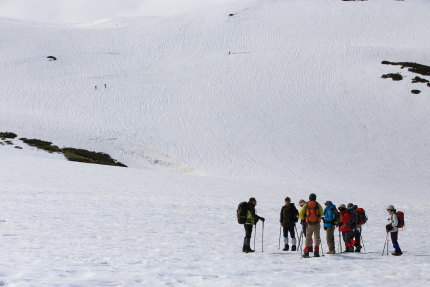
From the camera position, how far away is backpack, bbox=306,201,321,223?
1359cm

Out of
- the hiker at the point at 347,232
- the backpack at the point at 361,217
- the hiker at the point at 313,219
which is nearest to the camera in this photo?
the hiker at the point at 313,219

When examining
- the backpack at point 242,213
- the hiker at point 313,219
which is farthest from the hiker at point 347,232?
the backpack at point 242,213

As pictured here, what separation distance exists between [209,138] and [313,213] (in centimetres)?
3357

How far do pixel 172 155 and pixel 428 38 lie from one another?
166ft

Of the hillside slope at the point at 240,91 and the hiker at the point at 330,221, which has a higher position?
the hillside slope at the point at 240,91

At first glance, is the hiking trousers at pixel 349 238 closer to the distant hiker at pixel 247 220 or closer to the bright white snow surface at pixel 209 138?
the bright white snow surface at pixel 209 138

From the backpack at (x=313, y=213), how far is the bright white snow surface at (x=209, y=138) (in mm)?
973

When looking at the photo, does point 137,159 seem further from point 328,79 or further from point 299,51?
point 299,51

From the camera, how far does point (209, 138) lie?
46969mm

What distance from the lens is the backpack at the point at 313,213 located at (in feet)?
44.6

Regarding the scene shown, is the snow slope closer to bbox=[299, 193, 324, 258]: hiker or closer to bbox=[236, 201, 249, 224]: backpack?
bbox=[299, 193, 324, 258]: hiker

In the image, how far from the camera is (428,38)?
254 ft

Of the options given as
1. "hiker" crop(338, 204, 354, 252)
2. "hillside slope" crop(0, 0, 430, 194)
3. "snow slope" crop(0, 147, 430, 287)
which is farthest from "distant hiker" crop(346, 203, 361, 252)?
"hillside slope" crop(0, 0, 430, 194)

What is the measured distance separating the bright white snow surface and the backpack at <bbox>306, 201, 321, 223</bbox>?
38.3 inches
